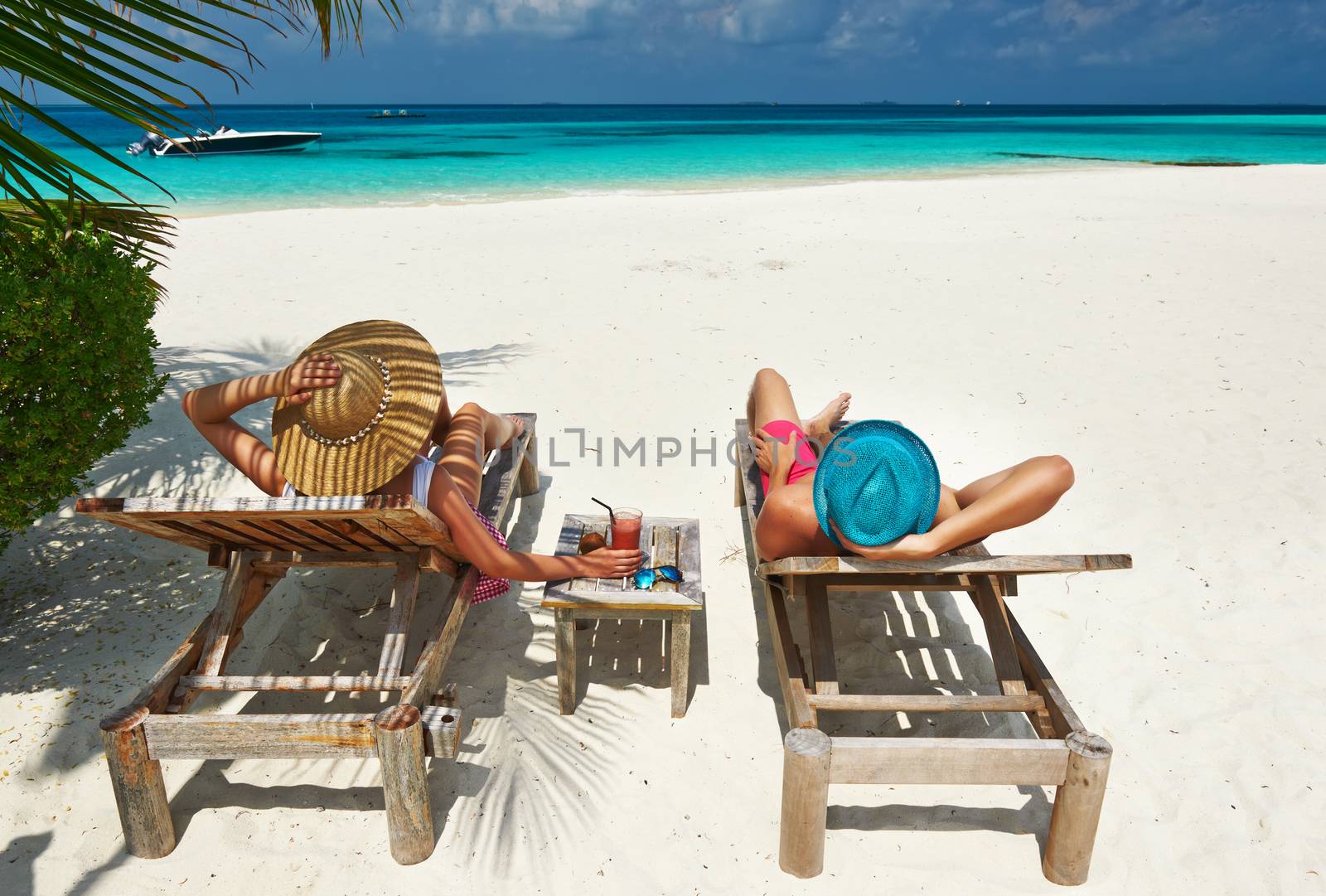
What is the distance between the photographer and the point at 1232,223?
11078 mm

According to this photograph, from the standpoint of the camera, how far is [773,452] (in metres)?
3.50

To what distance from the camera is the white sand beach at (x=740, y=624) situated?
261 cm

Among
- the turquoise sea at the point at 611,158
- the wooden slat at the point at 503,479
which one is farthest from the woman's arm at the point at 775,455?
the turquoise sea at the point at 611,158

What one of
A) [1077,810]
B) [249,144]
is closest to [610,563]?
[1077,810]

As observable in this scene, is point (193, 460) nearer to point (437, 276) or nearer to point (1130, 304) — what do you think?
point (437, 276)

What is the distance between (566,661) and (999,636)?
5.16 feet

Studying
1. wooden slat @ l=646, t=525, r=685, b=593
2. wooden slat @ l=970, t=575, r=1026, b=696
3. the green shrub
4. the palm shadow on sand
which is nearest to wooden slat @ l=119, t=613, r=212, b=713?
the palm shadow on sand

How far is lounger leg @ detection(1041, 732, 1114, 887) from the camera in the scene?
2363mm

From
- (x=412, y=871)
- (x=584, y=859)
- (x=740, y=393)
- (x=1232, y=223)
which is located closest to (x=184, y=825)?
(x=412, y=871)

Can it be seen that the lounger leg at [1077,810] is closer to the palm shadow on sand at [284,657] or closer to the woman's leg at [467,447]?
the palm shadow on sand at [284,657]

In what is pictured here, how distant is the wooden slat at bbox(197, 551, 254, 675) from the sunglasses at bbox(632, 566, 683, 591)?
1.43 m

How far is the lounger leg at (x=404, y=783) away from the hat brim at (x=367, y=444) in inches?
30.6

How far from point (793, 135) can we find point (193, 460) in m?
48.3

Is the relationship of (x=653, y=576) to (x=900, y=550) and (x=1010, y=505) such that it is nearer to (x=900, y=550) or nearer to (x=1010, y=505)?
(x=900, y=550)
